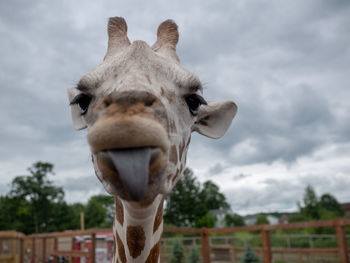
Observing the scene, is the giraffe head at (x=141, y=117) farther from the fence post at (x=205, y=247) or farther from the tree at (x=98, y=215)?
the tree at (x=98, y=215)

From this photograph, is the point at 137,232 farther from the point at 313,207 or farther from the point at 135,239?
the point at 313,207

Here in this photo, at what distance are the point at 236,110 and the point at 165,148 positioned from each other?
2.02 metres

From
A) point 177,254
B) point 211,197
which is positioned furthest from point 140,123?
point 211,197

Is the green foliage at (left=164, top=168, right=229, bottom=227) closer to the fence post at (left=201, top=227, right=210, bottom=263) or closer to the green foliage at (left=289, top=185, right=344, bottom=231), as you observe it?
the green foliage at (left=289, top=185, right=344, bottom=231)

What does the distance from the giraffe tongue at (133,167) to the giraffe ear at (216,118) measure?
1.74 m

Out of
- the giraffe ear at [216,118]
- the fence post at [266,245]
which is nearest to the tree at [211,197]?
the fence post at [266,245]

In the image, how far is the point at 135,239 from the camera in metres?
2.35

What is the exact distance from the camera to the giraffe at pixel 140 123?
4.80 feet

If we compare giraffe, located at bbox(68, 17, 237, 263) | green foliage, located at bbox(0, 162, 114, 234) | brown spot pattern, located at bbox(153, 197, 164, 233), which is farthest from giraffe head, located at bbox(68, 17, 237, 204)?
green foliage, located at bbox(0, 162, 114, 234)

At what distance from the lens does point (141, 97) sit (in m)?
1.59

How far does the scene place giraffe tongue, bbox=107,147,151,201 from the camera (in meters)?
1.43

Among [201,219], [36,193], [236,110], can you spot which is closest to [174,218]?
[201,219]

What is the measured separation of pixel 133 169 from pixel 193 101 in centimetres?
126

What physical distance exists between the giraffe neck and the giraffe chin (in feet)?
1.70
